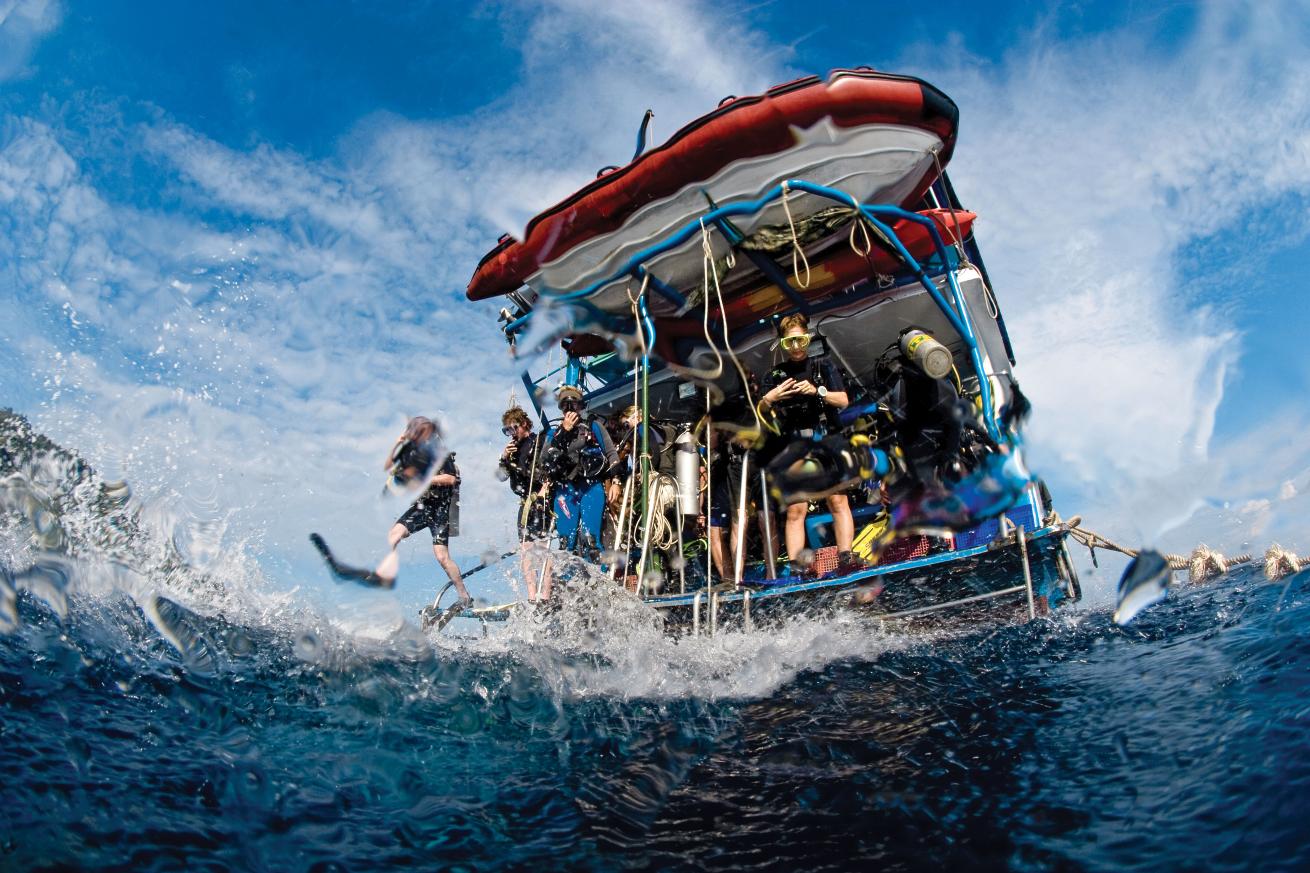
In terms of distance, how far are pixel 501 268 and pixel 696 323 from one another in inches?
75.7

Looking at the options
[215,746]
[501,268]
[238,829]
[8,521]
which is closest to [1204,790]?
[238,829]

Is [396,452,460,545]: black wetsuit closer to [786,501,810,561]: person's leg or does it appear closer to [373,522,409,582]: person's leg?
[373,522,409,582]: person's leg

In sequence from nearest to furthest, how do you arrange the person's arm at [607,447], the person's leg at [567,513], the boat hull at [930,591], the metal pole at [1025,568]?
the metal pole at [1025,568]
the boat hull at [930,591]
the person's arm at [607,447]
the person's leg at [567,513]

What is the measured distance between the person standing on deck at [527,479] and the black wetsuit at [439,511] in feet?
1.71

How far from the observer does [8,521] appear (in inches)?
121

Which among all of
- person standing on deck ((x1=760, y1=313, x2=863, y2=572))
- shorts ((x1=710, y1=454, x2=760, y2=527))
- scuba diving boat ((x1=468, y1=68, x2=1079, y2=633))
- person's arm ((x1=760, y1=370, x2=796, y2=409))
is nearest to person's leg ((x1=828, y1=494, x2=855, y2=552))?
person standing on deck ((x1=760, y1=313, x2=863, y2=572))

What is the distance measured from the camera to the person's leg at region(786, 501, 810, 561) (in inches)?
187

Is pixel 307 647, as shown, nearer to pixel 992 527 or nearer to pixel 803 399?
pixel 803 399

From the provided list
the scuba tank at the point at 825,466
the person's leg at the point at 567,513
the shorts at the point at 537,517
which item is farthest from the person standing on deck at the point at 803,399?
the shorts at the point at 537,517

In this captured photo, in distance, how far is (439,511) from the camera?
5.92 metres

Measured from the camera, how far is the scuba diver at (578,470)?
5.68m

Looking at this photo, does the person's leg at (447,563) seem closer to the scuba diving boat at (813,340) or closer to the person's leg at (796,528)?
the scuba diving boat at (813,340)

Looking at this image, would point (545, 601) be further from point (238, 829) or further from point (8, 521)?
point (238, 829)

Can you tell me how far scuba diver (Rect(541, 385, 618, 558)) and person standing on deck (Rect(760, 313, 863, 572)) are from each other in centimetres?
171
